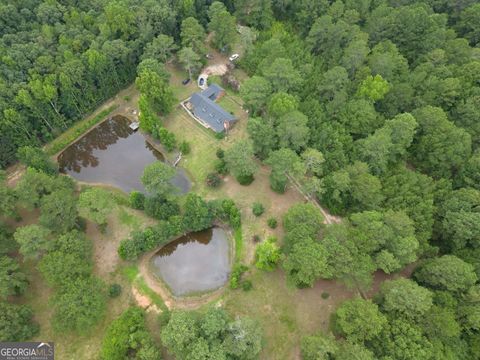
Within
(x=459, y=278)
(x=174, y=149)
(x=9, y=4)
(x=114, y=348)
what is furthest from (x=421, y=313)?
(x=9, y=4)

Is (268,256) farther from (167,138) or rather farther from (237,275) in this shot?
(167,138)

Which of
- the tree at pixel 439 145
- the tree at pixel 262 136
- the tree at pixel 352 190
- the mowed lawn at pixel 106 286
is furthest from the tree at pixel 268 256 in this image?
the tree at pixel 439 145

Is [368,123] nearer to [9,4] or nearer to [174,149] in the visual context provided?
[174,149]

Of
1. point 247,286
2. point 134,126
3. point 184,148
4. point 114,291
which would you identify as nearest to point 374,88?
point 184,148

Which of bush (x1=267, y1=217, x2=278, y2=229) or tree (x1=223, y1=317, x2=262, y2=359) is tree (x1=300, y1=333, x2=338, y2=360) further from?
bush (x1=267, y1=217, x2=278, y2=229)

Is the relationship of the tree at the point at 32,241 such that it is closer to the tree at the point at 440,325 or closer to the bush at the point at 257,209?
the bush at the point at 257,209

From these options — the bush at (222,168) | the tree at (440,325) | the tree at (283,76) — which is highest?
the tree at (283,76)

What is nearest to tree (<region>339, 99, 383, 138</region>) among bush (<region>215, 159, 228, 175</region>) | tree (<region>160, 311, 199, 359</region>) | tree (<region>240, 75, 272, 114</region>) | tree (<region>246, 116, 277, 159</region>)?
tree (<region>246, 116, 277, 159</region>)
